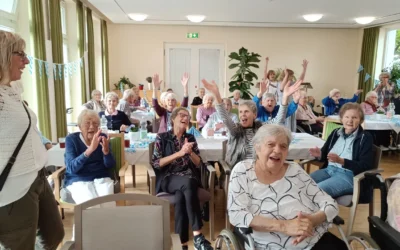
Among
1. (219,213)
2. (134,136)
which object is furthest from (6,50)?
(219,213)

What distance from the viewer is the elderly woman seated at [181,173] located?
2584 millimetres

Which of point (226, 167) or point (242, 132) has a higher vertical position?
point (242, 132)

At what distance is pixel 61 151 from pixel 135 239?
1.82m

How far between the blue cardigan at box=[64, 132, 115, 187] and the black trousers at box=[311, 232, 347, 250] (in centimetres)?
170

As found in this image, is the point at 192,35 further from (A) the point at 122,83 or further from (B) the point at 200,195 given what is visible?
(B) the point at 200,195

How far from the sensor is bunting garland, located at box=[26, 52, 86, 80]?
14.8 feet

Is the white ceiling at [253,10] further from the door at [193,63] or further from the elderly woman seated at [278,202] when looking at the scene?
the elderly woman seated at [278,202]

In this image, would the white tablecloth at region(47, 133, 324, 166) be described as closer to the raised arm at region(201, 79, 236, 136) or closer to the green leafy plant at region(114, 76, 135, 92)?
the raised arm at region(201, 79, 236, 136)

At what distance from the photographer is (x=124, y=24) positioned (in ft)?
30.6

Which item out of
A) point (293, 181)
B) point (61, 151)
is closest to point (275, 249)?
point (293, 181)

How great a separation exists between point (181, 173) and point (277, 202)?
113 centimetres

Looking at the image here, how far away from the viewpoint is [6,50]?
4.66ft

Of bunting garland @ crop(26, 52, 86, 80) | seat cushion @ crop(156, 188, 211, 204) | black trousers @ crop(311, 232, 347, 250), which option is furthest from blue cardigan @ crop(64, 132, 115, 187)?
bunting garland @ crop(26, 52, 86, 80)

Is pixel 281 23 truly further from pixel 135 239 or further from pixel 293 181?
pixel 135 239
